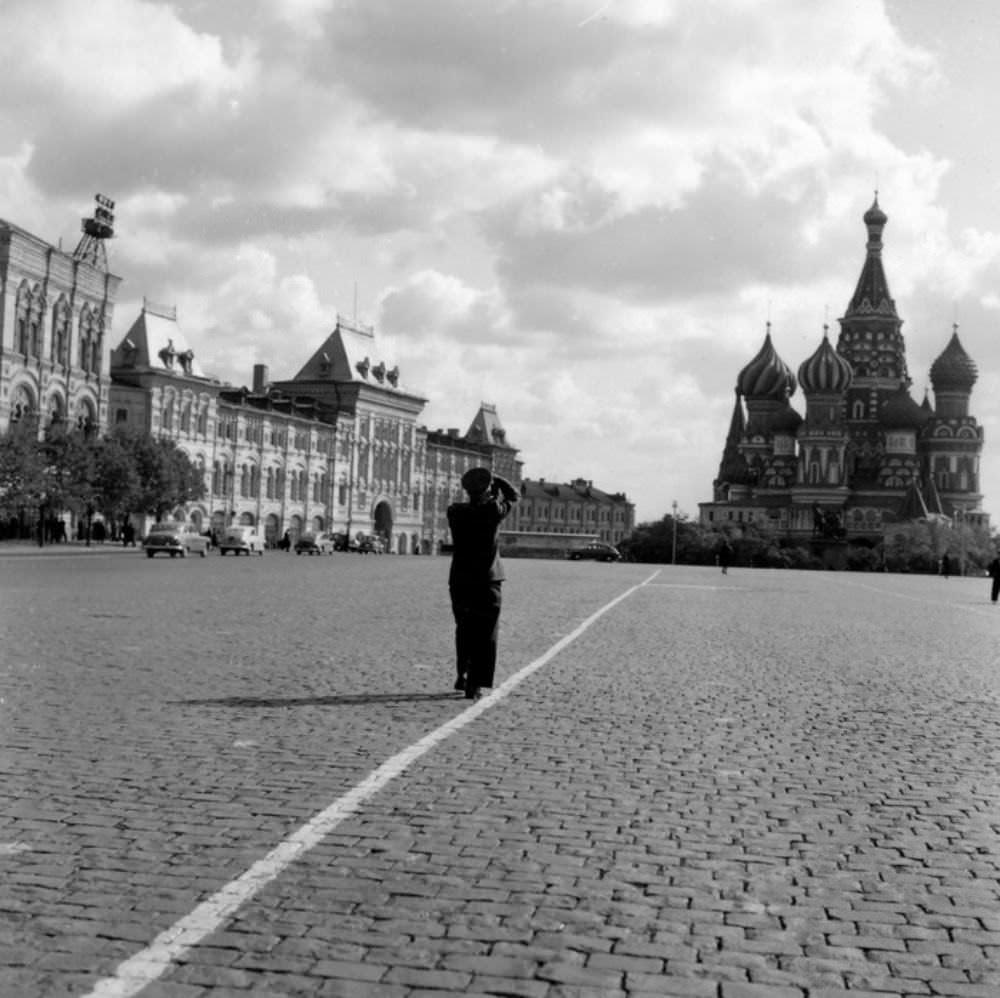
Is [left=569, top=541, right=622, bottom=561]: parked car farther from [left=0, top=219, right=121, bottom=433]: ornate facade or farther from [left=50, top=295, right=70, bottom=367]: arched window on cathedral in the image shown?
[left=50, top=295, right=70, bottom=367]: arched window on cathedral

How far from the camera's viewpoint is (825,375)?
14562 cm

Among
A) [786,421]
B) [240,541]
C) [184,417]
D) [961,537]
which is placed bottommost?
[240,541]

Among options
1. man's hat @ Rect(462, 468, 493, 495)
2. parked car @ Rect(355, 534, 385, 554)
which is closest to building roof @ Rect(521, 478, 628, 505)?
parked car @ Rect(355, 534, 385, 554)

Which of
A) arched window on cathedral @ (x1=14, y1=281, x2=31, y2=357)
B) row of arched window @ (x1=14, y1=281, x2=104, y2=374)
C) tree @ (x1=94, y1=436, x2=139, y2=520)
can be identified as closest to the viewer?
tree @ (x1=94, y1=436, x2=139, y2=520)

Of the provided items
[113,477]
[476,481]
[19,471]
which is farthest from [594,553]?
[476,481]

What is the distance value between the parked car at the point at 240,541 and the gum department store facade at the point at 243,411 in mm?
13064

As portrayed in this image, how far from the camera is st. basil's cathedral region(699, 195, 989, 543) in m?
144

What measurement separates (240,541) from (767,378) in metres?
103

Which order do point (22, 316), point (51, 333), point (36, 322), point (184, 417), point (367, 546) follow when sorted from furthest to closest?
point (367, 546) → point (184, 417) → point (51, 333) → point (36, 322) → point (22, 316)

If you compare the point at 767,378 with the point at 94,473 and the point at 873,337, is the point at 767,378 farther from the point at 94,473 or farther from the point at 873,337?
the point at 94,473

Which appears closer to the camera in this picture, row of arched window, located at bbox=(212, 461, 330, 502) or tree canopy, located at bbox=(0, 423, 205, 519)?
tree canopy, located at bbox=(0, 423, 205, 519)

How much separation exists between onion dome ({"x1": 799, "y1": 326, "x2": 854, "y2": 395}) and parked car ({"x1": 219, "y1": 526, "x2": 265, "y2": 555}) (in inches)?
3568

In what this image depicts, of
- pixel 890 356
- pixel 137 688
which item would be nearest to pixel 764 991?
pixel 137 688

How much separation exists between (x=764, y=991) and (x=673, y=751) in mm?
4474
